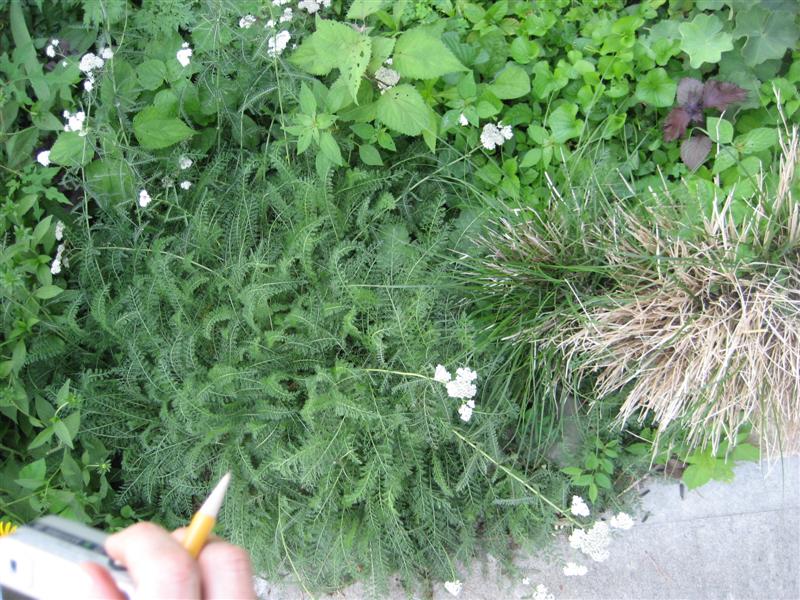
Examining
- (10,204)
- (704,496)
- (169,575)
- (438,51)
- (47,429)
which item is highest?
(438,51)

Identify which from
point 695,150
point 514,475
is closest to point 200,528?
point 514,475

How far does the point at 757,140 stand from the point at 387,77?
→ 119 cm

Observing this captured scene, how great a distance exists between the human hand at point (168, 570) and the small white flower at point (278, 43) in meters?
1.60

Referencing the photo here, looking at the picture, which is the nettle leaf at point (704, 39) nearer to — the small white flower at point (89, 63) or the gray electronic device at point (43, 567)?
the small white flower at point (89, 63)

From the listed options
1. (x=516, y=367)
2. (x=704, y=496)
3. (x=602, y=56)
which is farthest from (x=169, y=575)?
(x=602, y=56)

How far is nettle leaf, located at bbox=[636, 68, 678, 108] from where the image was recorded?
2.10 metres

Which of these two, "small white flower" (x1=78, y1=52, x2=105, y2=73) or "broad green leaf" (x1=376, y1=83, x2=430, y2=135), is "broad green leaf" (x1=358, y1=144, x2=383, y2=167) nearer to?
"broad green leaf" (x1=376, y1=83, x2=430, y2=135)

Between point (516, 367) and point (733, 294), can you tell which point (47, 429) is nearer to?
point (516, 367)

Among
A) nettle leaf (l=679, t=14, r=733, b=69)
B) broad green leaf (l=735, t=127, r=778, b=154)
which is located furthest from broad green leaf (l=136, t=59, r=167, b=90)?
broad green leaf (l=735, t=127, r=778, b=154)

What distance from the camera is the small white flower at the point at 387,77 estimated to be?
1972 millimetres

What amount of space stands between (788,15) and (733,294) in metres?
0.87

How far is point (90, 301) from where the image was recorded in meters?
2.13

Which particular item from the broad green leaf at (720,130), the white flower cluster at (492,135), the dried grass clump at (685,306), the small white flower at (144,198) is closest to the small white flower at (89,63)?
the small white flower at (144,198)

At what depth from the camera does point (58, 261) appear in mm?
2025
